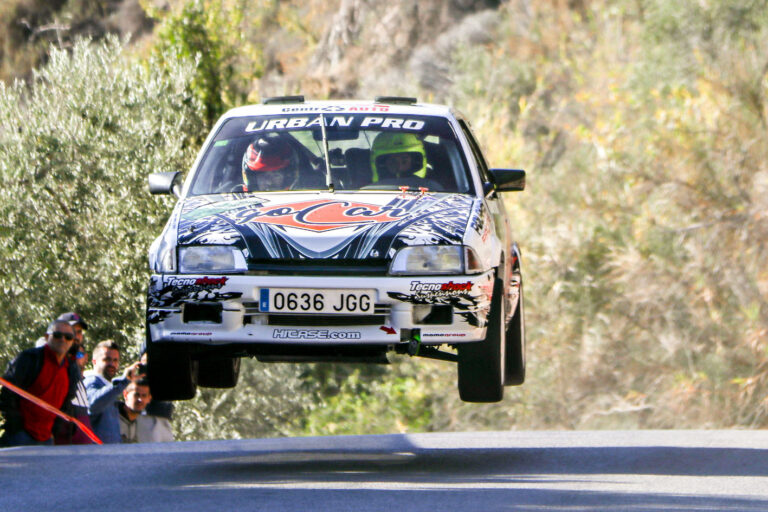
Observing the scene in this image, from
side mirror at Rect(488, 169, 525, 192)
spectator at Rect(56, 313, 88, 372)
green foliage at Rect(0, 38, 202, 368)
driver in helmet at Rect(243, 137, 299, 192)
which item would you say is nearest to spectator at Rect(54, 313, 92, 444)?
spectator at Rect(56, 313, 88, 372)

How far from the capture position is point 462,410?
3067cm

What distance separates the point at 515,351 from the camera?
9570 millimetres

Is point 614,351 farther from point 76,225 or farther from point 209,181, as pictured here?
point 209,181

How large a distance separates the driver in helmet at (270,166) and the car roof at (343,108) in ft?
1.24

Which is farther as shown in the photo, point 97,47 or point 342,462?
point 97,47

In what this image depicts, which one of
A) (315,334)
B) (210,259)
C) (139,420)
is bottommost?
(139,420)

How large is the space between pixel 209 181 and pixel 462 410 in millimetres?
22601

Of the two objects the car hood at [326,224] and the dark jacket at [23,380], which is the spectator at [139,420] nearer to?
the dark jacket at [23,380]

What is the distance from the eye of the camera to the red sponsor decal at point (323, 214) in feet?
24.4

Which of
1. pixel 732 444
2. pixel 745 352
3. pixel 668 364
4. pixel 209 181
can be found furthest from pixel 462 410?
pixel 209 181

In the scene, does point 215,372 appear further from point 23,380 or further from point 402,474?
point 23,380

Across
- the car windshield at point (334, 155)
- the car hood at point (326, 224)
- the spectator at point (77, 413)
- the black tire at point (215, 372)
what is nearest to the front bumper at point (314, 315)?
the car hood at point (326, 224)

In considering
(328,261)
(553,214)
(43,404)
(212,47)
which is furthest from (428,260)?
(553,214)

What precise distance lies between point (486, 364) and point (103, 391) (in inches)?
162
